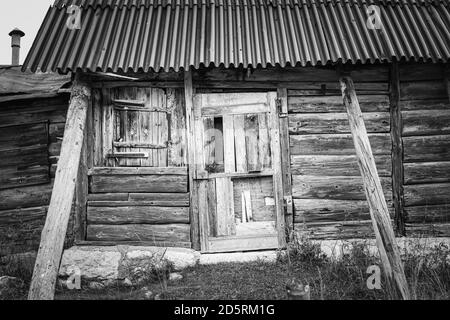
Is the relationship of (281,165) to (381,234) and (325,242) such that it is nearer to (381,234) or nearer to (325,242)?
(325,242)

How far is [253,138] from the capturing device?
208 inches

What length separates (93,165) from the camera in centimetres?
527

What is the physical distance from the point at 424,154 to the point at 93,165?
5658 mm

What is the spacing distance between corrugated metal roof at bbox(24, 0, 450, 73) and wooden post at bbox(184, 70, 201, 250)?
661 mm

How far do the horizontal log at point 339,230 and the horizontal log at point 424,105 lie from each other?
212 cm

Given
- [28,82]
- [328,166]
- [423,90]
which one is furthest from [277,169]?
[28,82]

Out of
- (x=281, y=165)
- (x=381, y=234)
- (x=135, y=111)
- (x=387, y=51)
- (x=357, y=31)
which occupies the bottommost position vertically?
(x=381, y=234)

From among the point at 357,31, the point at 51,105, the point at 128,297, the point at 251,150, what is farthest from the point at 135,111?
the point at 357,31

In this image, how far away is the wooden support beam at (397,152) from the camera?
5.25m

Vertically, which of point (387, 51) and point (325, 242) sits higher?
point (387, 51)

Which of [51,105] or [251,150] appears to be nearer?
[251,150]

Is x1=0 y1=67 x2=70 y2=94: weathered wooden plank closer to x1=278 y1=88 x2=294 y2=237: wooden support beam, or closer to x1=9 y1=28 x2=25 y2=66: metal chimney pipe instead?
x1=9 y1=28 x2=25 y2=66: metal chimney pipe

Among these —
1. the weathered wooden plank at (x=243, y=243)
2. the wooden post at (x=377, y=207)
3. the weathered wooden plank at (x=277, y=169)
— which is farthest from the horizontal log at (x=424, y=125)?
the weathered wooden plank at (x=243, y=243)
